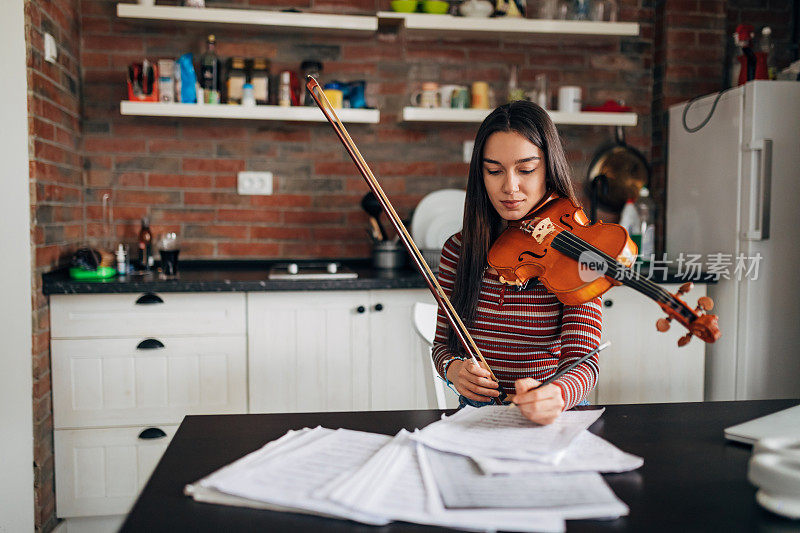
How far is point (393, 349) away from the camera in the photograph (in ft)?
A: 7.64

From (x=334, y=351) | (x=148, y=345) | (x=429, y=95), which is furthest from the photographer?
(x=429, y=95)

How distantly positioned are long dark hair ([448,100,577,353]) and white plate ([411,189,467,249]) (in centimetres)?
125

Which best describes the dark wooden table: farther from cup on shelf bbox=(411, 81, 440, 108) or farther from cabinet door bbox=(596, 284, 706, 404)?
cup on shelf bbox=(411, 81, 440, 108)

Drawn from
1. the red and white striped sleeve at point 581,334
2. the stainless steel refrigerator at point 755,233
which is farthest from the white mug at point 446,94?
the red and white striped sleeve at point 581,334

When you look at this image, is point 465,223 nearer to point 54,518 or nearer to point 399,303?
point 399,303

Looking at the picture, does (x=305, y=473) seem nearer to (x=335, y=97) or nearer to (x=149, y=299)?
(x=149, y=299)

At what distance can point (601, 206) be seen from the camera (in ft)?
9.84

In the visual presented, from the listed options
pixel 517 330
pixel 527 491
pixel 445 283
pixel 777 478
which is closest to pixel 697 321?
pixel 777 478

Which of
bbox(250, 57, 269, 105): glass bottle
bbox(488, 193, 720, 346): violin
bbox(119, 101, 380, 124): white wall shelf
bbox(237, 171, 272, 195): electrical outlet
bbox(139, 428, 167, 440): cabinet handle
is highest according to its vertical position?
bbox(250, 57, 269, 105): glass bottle

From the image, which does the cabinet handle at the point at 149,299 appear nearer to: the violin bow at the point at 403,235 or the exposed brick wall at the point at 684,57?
the violin bow at the point at 403,235

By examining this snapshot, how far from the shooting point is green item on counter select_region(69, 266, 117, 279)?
2201 millimetres

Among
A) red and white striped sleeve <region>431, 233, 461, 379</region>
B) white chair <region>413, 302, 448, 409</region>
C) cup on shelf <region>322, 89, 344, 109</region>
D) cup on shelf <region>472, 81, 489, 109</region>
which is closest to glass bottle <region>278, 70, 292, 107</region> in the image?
cup on shelf <region>322, 89, 344, 109</region>

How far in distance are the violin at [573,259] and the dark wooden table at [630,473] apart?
0.18 meters

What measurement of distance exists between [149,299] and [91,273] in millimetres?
221
